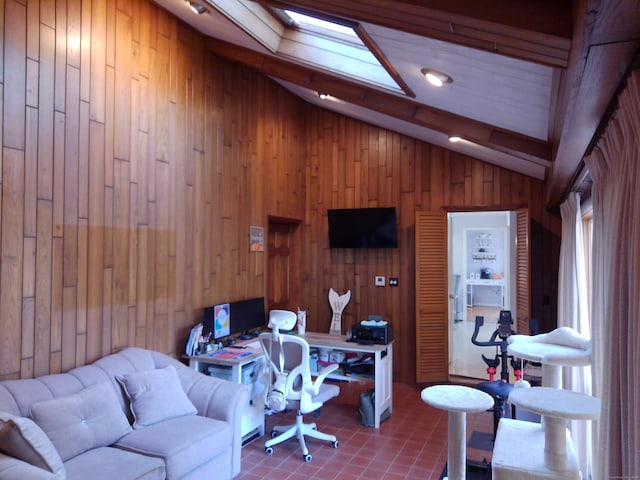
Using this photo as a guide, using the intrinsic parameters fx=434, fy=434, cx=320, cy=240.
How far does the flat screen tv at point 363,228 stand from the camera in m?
5.65

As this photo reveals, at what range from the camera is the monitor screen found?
166 inches

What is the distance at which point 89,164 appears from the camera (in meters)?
3.16

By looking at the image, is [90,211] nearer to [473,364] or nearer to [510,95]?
[510,95]

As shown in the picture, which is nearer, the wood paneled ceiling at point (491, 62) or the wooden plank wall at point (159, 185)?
the wood paneled ceiling at point (491, 62)

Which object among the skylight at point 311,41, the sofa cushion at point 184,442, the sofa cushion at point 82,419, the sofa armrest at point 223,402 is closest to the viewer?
the sofa cushion at point 82,419

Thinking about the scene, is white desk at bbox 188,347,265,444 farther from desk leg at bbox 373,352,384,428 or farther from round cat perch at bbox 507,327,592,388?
round cat perch at bbox 507,327,592,388

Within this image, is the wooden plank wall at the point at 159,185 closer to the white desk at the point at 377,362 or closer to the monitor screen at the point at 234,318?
the monitor screen at the point at 234,318

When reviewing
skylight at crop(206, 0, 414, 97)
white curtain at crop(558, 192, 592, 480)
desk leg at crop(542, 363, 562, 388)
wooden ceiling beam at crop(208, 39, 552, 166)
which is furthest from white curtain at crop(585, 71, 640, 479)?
skylight at crop(206, 0, 414, 97)

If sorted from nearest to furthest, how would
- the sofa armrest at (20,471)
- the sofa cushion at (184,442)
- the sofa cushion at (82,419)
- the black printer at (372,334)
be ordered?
the sofa armrest at (20,471), the sofa cushion at (82,419), the sofa cushion at (184,442), the black printer at (372,334)

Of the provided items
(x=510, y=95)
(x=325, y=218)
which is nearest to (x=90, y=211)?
(x=510, y=95)

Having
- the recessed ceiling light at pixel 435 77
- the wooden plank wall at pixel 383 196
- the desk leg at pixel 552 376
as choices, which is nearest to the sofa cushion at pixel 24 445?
the desk leg at pixel 552 376

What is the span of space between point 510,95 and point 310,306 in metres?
4.23

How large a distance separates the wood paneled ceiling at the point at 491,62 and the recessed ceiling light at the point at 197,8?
0.22 ft

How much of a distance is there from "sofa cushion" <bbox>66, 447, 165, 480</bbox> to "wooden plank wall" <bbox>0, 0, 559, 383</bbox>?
2.30 feet
